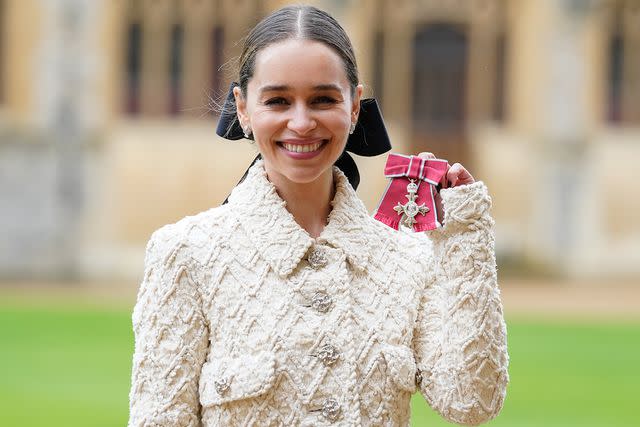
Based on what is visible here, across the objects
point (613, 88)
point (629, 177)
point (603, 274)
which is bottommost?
point (603, 274)

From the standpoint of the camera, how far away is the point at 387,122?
20406 mm

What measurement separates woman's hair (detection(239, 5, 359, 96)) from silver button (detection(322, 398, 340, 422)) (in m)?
0.63

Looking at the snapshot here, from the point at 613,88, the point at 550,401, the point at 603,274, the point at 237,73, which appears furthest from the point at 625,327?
the point at 237,73

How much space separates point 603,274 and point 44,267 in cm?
810

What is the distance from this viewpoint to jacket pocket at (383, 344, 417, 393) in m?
2.69

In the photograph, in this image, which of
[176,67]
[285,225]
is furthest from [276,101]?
[176,67]

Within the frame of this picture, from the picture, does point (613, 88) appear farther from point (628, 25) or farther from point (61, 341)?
point (61, 341)

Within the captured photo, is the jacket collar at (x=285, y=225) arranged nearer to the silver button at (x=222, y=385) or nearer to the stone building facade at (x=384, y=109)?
the silver button at (x=222, y=385)

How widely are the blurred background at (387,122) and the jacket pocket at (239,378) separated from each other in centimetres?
1580

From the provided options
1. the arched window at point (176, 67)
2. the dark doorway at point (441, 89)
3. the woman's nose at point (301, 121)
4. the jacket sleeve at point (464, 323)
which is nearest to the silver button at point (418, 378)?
the jacket sleeve at point (464, 323)

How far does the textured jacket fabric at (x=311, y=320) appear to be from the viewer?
8.66ft

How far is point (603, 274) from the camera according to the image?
67.3 ft

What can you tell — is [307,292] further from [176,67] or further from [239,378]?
[176,67]

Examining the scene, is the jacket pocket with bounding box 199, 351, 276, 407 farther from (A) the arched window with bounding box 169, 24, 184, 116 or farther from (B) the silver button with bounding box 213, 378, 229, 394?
(A) the arched window with bounding box 169, 24, 184, 116
